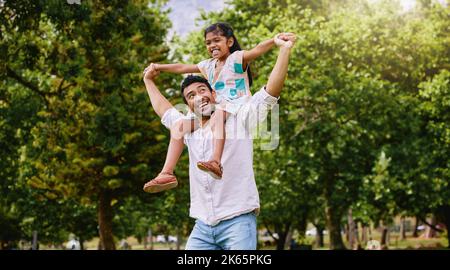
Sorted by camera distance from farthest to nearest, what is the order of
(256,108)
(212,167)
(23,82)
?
(23,82), (256,108), (212,167)

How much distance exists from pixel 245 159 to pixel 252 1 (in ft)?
74.3

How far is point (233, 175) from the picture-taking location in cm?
414

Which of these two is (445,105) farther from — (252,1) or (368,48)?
(252,1)

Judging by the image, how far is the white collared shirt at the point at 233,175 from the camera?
13.3 ft

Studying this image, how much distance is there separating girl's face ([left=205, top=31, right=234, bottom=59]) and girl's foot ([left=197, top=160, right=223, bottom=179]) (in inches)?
40.2

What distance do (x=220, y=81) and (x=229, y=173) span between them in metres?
0.80

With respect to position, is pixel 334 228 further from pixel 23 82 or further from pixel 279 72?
pixel 279 72

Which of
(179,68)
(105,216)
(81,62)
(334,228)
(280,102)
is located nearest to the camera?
(179,68)

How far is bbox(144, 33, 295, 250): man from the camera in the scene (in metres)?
4.01

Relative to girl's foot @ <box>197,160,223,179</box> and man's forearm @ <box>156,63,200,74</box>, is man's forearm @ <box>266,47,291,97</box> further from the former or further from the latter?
man's forearm @ <box>156,63,200,74</box>

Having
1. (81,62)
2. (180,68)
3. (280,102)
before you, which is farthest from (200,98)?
(280,102)

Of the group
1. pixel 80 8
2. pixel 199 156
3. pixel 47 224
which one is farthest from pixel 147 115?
pixel 199 156

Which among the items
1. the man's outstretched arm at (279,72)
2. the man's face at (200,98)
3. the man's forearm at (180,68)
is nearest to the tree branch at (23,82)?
the man's forearm at (180,68)

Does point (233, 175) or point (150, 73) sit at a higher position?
point (150, 73)
